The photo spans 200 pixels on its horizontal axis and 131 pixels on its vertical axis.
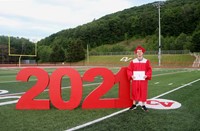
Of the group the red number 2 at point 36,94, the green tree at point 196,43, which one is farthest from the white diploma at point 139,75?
the green tree at point 196,43

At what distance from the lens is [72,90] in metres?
6.29

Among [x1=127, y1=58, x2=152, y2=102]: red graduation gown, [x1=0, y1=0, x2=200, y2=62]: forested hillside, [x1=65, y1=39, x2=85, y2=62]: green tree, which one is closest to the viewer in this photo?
[x1=127, y1=58, x2=152, y2=102]: red graduation gown

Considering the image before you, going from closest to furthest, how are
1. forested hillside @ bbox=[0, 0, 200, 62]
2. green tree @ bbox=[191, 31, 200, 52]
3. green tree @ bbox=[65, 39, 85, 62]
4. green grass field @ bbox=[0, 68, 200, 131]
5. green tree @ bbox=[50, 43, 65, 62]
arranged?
green grass field @ bbox=[0, 68, 200, 131] < green tree @ bbox=[191, 31, 200, 52] < green tree @ bbox=[50, 43, 65, 62] < green tree @ bbox=[65, 39, 85, 62] < forested hillside @ bbox=[0, 0, 200, 62]

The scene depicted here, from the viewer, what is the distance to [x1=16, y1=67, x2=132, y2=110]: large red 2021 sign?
6.18m

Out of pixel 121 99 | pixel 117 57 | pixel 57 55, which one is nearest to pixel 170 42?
pixel 117 57

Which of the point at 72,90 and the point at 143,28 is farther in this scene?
the point at 143,28

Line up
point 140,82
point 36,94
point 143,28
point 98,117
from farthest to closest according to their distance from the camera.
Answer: point 143,28
point 36,94
point 140,82
point 98,117

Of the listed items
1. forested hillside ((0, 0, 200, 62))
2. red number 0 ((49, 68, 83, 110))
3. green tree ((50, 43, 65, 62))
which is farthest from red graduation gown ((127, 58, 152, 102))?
forested hillside ((0, 0, 200, 62))

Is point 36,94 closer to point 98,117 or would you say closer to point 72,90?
point 72,90

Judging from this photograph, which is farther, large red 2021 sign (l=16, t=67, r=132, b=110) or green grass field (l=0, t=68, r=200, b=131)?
large red 2021 sign (l=16, t=67, r=132, b=110)

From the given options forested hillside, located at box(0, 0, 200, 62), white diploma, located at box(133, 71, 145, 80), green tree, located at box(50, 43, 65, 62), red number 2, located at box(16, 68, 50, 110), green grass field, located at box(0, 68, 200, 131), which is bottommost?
green grass field, located at box(0, 68, 200, 131)

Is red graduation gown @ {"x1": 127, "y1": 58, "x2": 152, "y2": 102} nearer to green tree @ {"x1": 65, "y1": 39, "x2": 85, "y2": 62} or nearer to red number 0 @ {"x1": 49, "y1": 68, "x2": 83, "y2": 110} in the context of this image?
red number 0 @ {"x1": 49, "y1": 68, "x2": 83, "y2": 110}

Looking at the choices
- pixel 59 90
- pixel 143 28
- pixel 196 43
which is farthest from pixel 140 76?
pixel 143 28

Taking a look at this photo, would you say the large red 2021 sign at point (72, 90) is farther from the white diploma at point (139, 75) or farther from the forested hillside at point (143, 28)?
the forested hillside at point (143, 28)
